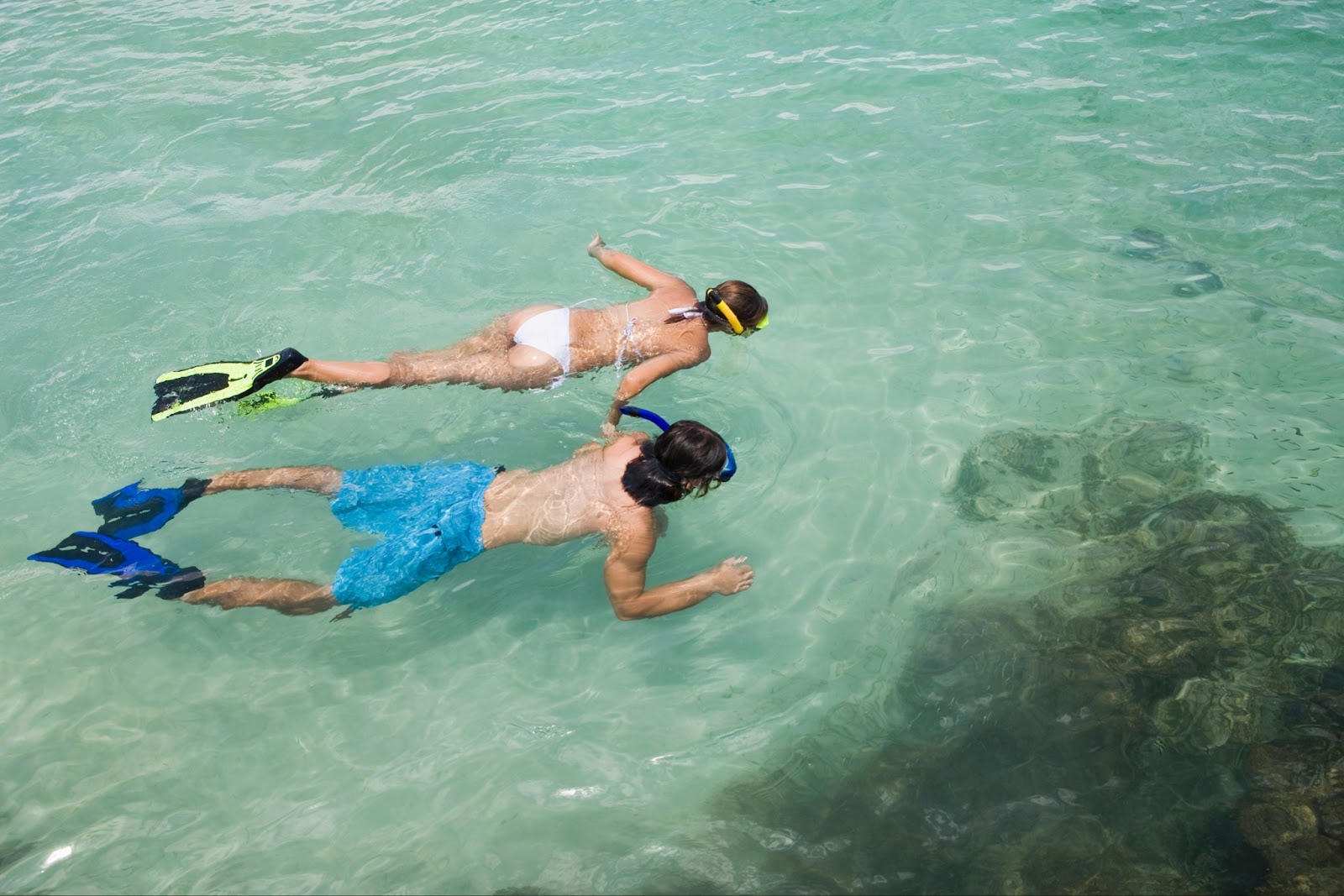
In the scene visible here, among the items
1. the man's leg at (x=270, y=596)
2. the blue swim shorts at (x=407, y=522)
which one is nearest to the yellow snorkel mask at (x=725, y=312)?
the blue swim shorts at (x=407, y=522)

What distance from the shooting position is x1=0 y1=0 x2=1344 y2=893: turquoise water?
182 inches

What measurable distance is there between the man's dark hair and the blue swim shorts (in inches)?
36.8

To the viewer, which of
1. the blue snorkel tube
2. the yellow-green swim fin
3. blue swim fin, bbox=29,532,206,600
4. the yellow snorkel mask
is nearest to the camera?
the blue snorkel tube

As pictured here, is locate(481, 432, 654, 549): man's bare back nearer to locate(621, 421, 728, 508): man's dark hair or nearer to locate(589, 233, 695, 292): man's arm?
locate(621, 421, 728, 508): man's dark hair

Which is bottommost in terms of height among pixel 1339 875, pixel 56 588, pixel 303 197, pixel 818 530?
pixel 1339 875

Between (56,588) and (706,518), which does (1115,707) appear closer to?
(706,518)

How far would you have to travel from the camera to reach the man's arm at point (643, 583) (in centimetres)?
476

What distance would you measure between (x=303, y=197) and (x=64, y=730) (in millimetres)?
5332

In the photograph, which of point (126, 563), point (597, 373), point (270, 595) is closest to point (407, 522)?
point (270, 595)

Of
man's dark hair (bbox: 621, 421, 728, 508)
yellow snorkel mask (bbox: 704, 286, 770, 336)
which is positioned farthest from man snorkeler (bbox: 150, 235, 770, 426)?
man's dark hair (bbox: 621, 421, 728, 508)

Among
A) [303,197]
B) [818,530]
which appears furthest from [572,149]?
[818,530]

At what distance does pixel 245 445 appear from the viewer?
626 cm

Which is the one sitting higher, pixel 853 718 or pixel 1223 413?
pixel 1223 413

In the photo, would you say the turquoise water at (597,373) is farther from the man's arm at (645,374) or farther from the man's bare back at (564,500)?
the man's bare back at (564,500)
